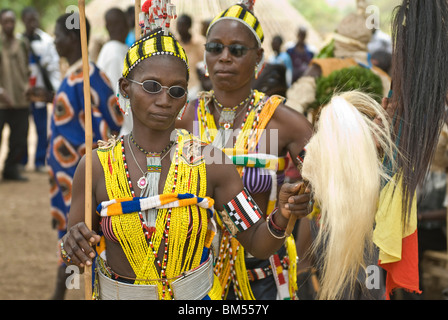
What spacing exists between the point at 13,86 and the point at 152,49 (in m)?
8.06

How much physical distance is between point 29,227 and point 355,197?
6.65 metres

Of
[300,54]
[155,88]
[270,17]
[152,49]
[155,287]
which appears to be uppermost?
[270,17]

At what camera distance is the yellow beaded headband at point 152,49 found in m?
2.57

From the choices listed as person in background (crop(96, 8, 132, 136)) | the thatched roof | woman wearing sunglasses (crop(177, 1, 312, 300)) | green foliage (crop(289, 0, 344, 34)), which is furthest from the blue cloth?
green foliage (crop(289, 0, 344, 34))

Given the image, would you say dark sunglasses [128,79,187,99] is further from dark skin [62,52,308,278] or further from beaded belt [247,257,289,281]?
beaded belt [247,257,289,281]

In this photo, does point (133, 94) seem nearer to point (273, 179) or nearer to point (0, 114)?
point (273, 179)

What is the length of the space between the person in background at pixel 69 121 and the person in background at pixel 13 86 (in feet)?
16.4

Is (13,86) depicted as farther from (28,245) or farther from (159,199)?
(159,199)

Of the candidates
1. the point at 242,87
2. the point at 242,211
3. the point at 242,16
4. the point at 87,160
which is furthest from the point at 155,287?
the point at 242,16

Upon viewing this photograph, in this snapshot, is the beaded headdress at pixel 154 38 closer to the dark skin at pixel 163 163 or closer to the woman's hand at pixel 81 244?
the dark skin at pixel 163 163

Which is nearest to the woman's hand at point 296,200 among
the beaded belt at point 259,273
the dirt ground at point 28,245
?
the beaded belt at point 259,273

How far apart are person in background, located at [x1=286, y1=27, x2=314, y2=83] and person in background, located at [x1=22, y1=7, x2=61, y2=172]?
16.0 ft

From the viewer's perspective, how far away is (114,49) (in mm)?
6730

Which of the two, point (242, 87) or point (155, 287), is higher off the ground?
point (242, 87)
